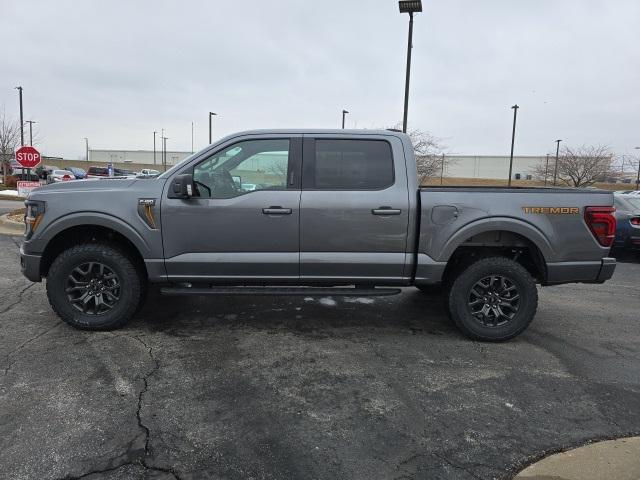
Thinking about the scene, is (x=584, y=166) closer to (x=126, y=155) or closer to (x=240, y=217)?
(x=240, y=217)

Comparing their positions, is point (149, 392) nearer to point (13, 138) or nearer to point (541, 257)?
point (541, 257)

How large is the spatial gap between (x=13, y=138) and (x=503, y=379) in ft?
124

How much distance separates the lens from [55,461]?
2.61 meters

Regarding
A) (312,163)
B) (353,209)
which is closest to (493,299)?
(353,209)

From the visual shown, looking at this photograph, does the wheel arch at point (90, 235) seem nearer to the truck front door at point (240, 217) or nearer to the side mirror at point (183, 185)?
the truck front door at point (240, 217)

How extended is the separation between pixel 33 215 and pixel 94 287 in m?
0.89

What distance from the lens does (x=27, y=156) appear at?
16281mm

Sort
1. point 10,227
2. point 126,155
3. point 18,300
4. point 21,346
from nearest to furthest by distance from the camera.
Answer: point 21,346, point 18,300, point 10,227, point 126,155

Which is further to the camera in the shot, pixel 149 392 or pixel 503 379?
pixel 503 379

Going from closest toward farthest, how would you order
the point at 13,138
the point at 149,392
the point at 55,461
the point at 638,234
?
the point at 55,461 < the point at 149,392 < the point at 638,234 < the point at 13,138

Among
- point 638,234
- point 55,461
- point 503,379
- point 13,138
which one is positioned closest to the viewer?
point 55,461

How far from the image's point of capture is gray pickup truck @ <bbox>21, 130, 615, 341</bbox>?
4.47 metres

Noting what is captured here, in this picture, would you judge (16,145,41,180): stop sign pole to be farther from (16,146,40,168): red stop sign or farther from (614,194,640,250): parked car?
(614,194,640,250): parked car

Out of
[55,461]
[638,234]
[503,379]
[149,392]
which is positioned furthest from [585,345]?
[638,234]
